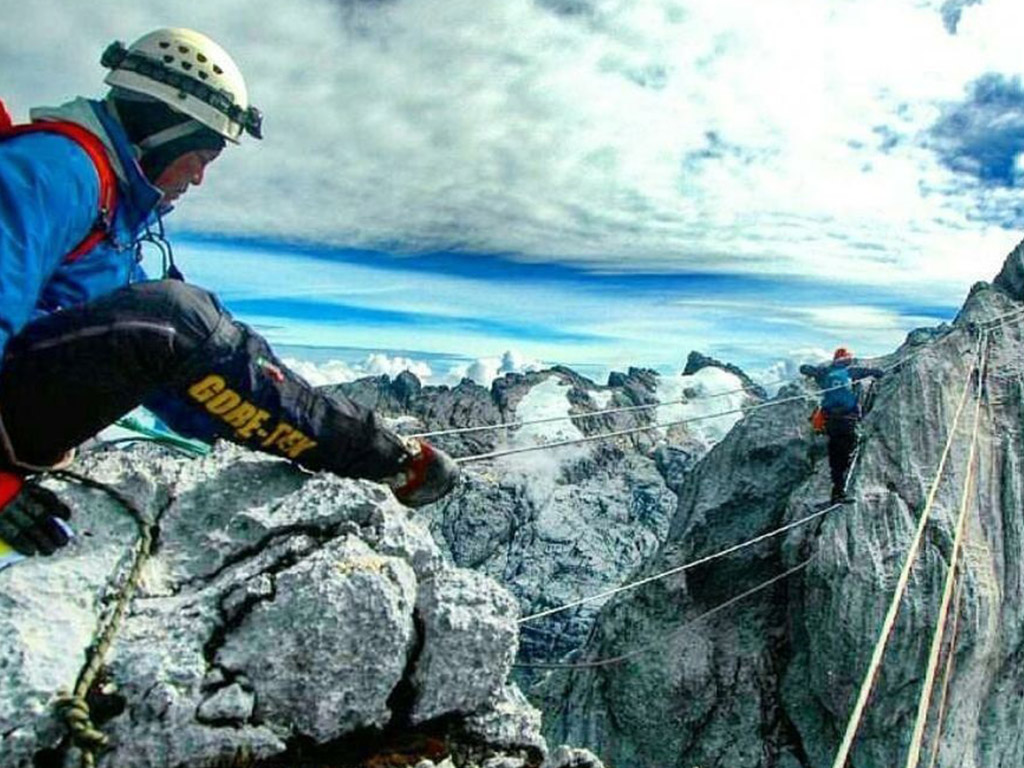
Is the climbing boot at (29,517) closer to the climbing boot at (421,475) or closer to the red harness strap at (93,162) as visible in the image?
the red harness strap at (93,162)

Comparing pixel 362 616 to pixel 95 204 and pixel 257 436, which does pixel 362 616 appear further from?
pixel 95 204

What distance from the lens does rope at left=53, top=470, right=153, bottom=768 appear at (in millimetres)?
3492

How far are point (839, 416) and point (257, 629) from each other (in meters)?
21.0

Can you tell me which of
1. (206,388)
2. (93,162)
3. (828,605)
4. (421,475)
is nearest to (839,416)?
(828,605)

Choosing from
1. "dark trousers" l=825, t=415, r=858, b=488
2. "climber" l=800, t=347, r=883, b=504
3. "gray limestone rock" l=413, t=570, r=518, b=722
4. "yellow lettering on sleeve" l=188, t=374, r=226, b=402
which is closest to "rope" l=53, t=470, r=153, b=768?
"yellow lettering on sleeve" l=188, t=374, r=226, b=402

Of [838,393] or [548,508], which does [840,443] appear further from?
[548,508]

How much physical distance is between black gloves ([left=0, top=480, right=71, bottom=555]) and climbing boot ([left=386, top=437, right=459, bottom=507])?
6.55ft

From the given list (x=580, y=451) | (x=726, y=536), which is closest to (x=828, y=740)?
(x=726, y=536)

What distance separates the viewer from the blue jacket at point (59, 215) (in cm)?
359

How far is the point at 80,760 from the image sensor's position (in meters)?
3.53

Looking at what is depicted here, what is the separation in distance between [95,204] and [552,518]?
152454 millimetres

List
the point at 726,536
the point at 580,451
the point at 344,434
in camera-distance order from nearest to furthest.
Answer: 1. the point at 344,434
2. the point at 726,536
3. the point at 580,451

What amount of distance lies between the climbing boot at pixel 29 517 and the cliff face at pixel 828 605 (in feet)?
67.1

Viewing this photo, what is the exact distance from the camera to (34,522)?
4043 millimetres
